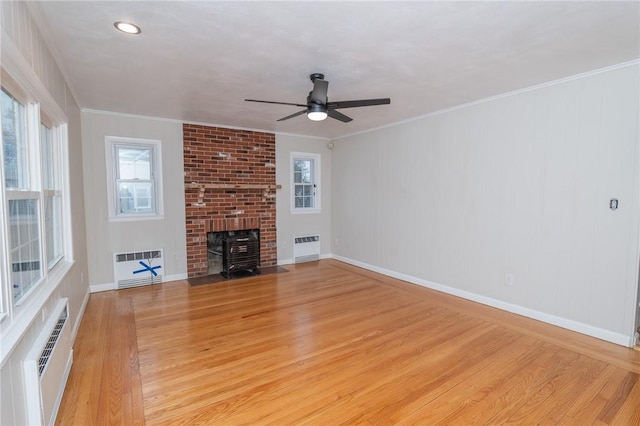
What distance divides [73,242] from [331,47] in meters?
3.17

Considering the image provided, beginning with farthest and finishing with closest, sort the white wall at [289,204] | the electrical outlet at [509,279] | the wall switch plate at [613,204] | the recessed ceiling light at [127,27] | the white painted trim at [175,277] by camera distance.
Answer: the white wall at [289,204]
the white painted trim at [175,277]
the electrical outlet at [509,279]
the wall switch plate at [613,204]
the recessed ceiling light at [127,27]

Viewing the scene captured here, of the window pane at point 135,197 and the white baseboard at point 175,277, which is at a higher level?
the window pane at point 135,197

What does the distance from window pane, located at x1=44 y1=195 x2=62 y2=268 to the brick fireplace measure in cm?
211

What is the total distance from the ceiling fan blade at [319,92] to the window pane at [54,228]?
7.95ft

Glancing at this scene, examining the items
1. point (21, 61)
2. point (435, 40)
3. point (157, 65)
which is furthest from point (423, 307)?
point (21, 61)

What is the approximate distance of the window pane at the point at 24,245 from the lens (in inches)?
72.9

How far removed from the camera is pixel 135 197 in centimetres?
481

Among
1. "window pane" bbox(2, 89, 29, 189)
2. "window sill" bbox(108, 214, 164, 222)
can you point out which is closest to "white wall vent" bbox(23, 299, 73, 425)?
"window pane" bbox(2, 89, 29, 189)

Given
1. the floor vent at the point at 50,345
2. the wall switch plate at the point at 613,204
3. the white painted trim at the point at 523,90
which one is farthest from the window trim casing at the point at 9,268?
the wall switch plate at the point at 613,204

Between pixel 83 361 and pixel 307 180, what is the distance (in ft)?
15.1

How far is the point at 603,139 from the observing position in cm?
300

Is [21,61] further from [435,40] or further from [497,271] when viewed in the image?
[497,271]

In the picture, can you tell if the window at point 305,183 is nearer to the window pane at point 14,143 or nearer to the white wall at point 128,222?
the white wall at point 128,222

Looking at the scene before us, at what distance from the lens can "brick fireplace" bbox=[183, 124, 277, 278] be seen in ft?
17.0
